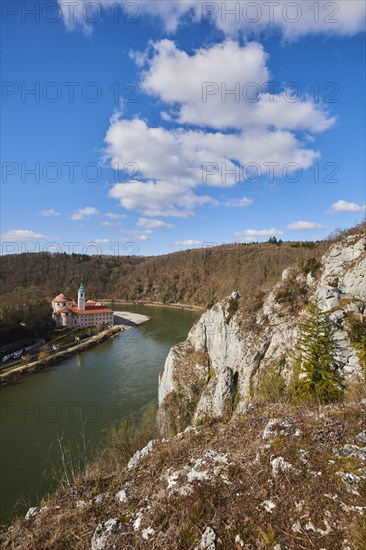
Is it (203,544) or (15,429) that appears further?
(15,429)

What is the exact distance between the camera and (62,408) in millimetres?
22594

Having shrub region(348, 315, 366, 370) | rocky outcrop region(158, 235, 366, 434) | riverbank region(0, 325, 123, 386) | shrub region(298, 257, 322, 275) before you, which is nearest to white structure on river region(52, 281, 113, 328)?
riverbank region(0, 325, 123, 386)

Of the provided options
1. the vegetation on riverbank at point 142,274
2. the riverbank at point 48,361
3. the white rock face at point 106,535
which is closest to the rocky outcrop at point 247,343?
the white rock face at point 106,535

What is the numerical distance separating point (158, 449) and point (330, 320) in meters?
9.87

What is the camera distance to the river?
48.4ft

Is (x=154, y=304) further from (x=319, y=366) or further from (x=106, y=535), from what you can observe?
(x=106, y=535)

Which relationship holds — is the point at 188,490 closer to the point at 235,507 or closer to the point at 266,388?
the point at 235,507

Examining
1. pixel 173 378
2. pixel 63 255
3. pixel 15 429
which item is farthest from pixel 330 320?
pixel 63 255

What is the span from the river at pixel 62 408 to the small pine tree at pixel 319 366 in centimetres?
805

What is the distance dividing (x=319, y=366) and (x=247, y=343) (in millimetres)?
5139

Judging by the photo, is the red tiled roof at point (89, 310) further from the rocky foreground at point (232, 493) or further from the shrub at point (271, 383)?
the rocky foreground at point (232, 493)

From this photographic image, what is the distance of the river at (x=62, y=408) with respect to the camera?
581 inches

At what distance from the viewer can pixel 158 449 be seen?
216 inches

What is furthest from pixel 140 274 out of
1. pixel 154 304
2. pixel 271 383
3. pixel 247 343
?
pixel 271 383
